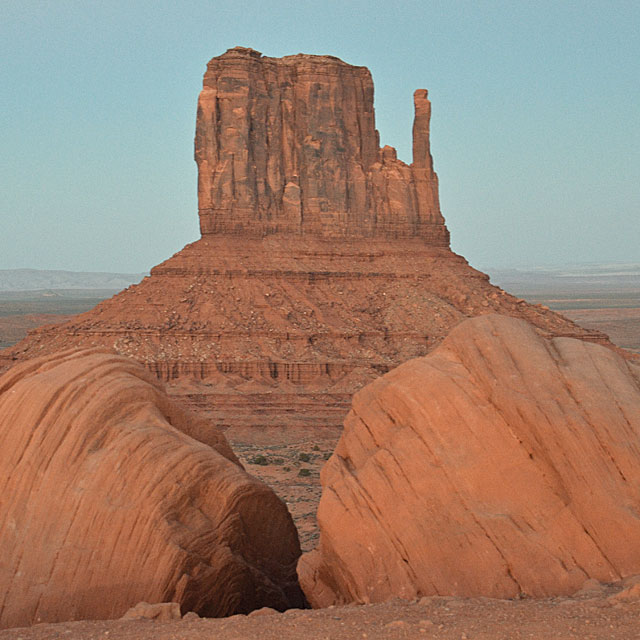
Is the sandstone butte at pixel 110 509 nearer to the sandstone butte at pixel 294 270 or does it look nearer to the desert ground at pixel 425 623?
the desert ground at pixel 425 623

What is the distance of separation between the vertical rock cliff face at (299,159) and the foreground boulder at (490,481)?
175ft

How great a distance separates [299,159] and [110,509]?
56571mm

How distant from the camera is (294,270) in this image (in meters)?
64.3

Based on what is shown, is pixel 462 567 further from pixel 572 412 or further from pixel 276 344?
pixel 276 344

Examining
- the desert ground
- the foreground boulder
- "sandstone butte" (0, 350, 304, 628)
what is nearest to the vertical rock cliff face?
"sandstone butte" (0, 350, 304, 628)

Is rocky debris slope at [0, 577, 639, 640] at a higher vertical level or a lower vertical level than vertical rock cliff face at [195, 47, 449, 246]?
lower

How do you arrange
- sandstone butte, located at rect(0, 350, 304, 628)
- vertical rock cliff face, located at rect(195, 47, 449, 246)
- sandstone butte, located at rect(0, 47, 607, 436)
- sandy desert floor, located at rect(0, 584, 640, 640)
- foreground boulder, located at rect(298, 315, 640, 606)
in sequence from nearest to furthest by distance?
sandy desert floor, located at rect(0, 584, 640, 640)
foreground boulder, located at rect(298, 315, 640, 606)
sandstone butte, located at rect(0, 350, 304, 628)
sandstone butte, located at rect(0, 47, 607, 436)
vertical rock cliff face, located at rect(195, 47, 449, 246)

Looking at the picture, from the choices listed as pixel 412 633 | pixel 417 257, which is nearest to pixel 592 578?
pixel 412 633

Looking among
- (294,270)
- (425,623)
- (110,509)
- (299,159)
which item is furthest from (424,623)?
(299,159)

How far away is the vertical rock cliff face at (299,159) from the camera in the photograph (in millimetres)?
67125

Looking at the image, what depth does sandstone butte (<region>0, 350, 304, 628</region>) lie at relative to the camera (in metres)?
13.8

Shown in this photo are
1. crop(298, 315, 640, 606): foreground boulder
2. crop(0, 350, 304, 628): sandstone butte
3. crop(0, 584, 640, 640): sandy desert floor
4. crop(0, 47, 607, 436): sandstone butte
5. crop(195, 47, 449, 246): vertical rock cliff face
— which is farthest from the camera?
crop(195, 47, 449, 246): vertical rock cliff face

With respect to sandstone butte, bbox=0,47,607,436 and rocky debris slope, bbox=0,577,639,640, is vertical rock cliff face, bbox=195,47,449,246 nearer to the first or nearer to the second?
sandstone butte, bbox=0,47,607,436

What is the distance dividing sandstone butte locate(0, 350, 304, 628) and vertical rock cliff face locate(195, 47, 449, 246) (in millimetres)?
51855
